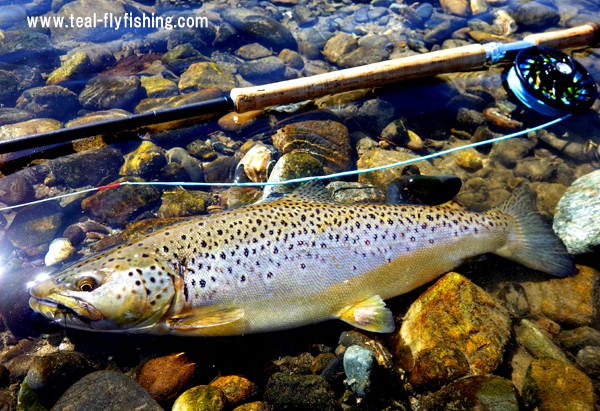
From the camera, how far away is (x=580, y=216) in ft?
12.9

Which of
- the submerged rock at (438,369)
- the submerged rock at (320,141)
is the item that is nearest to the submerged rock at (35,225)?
the submerged rock at (320,141)

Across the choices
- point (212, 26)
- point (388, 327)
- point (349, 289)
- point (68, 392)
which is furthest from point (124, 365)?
point (212, 26)

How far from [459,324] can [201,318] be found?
8.05 ft

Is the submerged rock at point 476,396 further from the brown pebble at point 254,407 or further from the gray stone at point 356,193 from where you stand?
the gray stone at point 356,193

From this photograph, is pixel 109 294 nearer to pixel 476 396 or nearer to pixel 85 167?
pixel 85 167

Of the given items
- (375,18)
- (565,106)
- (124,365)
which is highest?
(375,18)

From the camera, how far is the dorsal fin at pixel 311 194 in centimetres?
381

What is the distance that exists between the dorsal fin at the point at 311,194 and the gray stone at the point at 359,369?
162 centimetres

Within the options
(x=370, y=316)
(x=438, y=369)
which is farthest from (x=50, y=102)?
(x=438, y=369)

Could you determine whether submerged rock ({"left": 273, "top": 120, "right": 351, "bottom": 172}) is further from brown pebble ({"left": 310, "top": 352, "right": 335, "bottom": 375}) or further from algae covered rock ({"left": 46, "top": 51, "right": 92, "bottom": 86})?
algae covered rock ({"left": 46, "top": 51, "right": 92, "bottom": 86})

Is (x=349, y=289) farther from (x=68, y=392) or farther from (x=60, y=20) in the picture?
(x=60, y=20)

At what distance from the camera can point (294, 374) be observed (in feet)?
10.1

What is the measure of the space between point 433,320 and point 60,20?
36.0 feet

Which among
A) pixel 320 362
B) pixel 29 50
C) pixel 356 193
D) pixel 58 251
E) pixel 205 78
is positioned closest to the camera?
pixel 320 362
